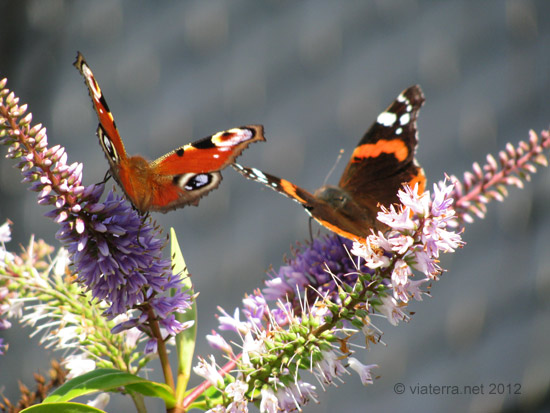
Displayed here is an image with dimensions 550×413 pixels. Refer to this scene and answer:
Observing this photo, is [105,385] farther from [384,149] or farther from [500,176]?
[384,149]

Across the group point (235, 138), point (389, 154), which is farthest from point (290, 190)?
point (389, 154)

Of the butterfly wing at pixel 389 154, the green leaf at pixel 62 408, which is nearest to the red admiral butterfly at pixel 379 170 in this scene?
the butterfly wing at pixel 389 154

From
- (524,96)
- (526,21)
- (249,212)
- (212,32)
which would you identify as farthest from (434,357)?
(212,32)

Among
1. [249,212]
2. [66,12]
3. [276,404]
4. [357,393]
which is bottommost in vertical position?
[357,393]

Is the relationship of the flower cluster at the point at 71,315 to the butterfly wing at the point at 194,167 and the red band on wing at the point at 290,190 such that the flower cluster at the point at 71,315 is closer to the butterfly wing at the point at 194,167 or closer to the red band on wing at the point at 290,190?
the butterfly wing at the point at 194,167

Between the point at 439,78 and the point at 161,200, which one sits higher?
the point at 439,78

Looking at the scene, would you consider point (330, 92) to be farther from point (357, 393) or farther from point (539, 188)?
point (357, 393)
